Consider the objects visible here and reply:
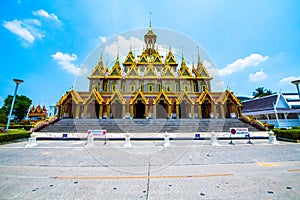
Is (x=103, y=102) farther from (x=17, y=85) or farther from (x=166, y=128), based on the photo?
(x=166, y=128)

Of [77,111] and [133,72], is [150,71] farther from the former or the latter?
[77,111]

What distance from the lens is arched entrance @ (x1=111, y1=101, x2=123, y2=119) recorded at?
22.9 m

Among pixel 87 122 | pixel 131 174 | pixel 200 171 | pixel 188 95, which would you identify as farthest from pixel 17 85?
pixel 188 95

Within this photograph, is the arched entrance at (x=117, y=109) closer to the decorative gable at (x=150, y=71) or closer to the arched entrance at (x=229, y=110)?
the decorative gable at (x=150, y=71)

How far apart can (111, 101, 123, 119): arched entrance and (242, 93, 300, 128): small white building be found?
24721 mm

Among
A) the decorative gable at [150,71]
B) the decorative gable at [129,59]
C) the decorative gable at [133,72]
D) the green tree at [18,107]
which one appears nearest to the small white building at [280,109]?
the decorative gable at [150,71]

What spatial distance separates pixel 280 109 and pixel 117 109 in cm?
2886

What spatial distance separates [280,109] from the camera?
2302 centimetres

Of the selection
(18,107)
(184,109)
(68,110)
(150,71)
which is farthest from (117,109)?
(18,107)

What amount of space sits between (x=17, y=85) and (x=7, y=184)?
14547 millimetres

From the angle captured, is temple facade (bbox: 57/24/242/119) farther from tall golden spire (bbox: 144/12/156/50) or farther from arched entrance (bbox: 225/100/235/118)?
tall golden spire (bbox: 144/12/156/50)

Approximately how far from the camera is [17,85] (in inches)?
533

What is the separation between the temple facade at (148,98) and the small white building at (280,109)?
23.5ft

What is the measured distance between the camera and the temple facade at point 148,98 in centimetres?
2214
